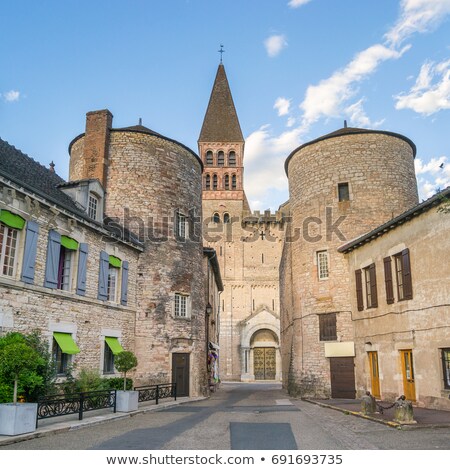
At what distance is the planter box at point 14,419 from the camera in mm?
8555

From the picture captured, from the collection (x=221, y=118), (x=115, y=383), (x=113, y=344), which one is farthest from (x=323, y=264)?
(x=221, y=118)

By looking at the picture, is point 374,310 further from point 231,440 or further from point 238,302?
point 238,302

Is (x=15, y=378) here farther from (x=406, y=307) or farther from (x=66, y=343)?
(x=406, y=307)

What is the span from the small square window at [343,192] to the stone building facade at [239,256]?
24768 millimetres

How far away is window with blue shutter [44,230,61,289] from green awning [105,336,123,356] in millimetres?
3447

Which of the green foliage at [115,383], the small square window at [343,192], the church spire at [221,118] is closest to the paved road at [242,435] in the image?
the green foliage at [115,383]

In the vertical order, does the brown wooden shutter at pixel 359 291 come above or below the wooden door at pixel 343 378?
above

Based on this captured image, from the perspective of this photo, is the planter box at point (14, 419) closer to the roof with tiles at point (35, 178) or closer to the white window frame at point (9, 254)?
the white window frame at point (9, 254)

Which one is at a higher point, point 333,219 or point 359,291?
point 333,219

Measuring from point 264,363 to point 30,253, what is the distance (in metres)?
35.7

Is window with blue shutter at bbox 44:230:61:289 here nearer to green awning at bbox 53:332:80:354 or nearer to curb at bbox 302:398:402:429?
green awning at bbox 53:332:80:354

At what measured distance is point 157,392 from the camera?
16.0 m

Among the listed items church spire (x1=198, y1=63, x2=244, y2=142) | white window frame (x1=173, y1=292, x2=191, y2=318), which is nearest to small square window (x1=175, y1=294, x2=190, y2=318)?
white window frame (x1=173, y1=292, x2=191, y2=318)

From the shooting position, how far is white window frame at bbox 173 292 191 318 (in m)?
20.4
